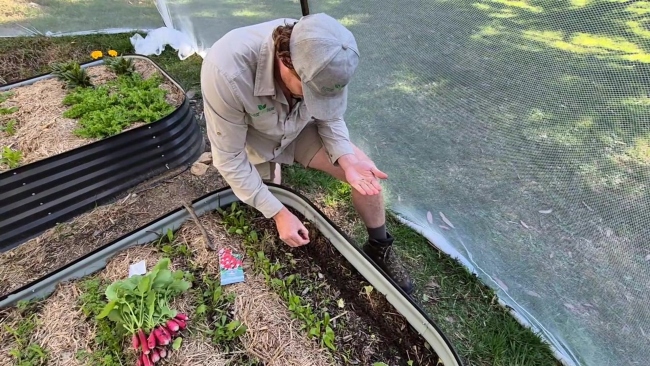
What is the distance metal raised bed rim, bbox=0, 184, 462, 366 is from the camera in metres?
1.56

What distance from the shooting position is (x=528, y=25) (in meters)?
1.43

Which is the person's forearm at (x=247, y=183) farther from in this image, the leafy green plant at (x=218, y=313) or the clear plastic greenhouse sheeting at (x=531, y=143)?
the clear plastic greenhouse sheeting at (x=531, y=143)

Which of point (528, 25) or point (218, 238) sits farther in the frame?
point (218, 238)

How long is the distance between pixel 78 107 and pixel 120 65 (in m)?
0.53

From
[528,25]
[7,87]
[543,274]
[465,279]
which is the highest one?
[528,25]

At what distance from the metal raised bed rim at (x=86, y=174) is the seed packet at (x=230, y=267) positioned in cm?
112

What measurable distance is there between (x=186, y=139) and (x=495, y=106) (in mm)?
2044

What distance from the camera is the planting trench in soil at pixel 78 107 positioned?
8.70 feet

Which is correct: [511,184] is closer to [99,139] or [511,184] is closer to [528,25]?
[528,25]

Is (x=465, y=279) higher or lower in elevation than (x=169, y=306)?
lower

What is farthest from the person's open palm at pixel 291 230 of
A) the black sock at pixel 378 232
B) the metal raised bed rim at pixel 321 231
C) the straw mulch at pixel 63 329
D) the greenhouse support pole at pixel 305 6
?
the greenhouse support pole at pixel 305 6

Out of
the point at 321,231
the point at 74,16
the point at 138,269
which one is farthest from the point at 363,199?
the point at 74,16

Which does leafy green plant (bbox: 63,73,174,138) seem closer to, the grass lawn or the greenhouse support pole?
the grass lawn

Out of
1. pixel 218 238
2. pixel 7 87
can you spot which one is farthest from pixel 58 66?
pixel 218 238
